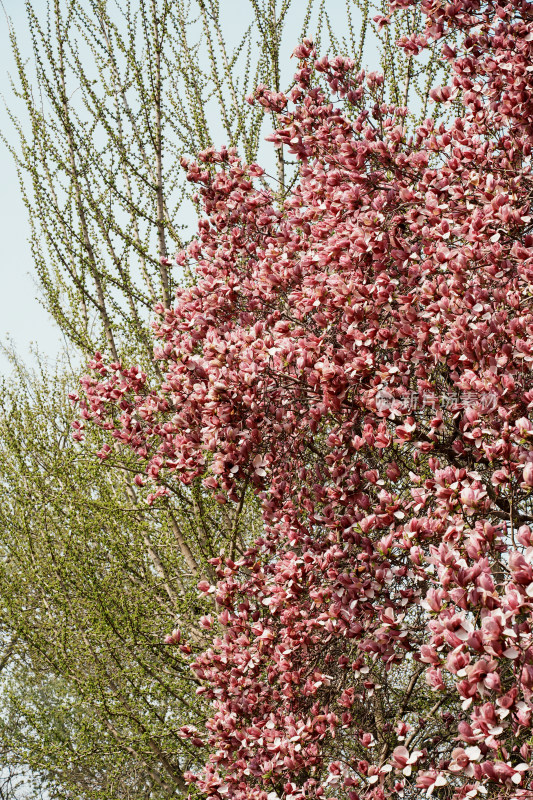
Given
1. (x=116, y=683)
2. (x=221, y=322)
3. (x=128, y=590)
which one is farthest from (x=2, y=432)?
(x=221, y=322)

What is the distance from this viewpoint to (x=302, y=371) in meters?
3.21

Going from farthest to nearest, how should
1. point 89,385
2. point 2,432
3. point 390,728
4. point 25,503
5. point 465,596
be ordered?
point 2,432 → point 25,503 → point 89,385 → point 390,728 → point 465,596

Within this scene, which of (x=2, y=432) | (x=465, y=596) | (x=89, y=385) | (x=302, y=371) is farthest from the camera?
(x=2, y=432)

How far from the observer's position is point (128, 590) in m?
6.73

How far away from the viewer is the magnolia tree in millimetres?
2781

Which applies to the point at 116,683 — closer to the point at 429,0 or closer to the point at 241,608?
the point at 241,608

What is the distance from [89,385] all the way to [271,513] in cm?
148

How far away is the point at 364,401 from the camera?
3.05 m

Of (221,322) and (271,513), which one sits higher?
(221,322)

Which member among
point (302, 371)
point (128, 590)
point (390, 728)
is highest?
point (128, 590)

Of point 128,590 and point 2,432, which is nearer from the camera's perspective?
point 128,590

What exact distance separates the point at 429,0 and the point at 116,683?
5770 millimetres

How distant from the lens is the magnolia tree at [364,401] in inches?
109

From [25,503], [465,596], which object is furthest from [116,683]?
[465,596]
